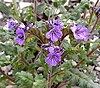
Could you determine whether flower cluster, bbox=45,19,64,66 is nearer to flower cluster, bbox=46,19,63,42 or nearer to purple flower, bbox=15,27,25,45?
flower cluster, bbox=46,19,63,42

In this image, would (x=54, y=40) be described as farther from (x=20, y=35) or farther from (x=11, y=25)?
(x=11, y=25)

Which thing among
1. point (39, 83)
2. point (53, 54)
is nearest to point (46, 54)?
point (53, 54)

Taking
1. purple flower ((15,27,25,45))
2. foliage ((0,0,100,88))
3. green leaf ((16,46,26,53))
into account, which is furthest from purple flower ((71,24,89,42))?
green leaf ((16,46,26,53))

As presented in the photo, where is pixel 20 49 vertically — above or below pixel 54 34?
below

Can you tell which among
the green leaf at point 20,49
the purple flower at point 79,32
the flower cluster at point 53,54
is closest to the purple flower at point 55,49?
the flower cluster at point 53,54

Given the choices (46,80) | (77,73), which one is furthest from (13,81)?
(77,73)

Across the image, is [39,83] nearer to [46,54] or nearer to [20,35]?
[46,54]

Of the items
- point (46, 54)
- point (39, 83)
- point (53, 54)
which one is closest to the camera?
point (53, 54)

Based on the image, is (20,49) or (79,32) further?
(20,49)
